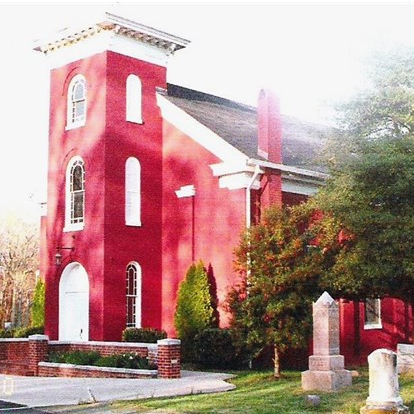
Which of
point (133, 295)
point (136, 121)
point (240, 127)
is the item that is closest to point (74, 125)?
point (136, 121)

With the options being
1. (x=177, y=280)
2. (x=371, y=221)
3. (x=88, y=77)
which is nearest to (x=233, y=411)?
(x=371, y=221)

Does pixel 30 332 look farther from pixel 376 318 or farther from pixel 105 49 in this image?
pixel 376 318

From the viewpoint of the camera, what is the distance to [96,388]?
1752 centimetres

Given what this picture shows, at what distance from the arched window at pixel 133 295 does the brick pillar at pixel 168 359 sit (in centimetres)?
568

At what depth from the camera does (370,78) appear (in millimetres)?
21172

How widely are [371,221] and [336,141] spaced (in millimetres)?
3232

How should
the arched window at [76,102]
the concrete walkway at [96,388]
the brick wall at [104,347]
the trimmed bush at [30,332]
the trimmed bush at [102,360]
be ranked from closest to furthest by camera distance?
1. the concrete walkway at [96,388]
2. the trimmed bush at [102,360]
3. the brick wall at [104,347]
4. the arched window at [76,102]
5. the trimmed bush at [30,332]

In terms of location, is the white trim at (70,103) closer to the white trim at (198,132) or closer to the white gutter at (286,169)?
the white trim at (198,132)

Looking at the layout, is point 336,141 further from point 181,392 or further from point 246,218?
point 181,392

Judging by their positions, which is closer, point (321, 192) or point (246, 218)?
point (321, 192)

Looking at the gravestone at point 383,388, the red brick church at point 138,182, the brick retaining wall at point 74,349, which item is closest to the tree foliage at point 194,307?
the red brick church at point 138,182

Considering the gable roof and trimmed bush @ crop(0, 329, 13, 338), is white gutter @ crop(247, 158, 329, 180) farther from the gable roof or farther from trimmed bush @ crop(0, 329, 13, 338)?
trimmed bush @ crop(0, 329, 13, 338)

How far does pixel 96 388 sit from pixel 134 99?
1149 centimetres

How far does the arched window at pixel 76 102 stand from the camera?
26359mm
